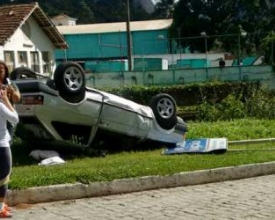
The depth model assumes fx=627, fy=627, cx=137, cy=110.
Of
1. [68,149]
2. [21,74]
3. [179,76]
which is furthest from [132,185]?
[179,76]

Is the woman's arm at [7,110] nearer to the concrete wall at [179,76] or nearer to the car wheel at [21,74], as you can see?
the car wheel at [21,74]

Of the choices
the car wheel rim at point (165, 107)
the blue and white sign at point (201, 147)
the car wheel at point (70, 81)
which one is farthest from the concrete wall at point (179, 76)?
the car wheel at point (70, 81)

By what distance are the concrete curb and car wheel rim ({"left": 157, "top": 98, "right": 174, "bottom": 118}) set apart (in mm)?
3187

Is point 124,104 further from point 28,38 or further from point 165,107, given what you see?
point 28,38

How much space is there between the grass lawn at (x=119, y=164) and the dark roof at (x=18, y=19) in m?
20.2

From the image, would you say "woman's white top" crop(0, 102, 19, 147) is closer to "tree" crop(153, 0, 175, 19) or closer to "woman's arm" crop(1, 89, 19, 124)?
"woman's arm" crop(1, 89, 19, 124)

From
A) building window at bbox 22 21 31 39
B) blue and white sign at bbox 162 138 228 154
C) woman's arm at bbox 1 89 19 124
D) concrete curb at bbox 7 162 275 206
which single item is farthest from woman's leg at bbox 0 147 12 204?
building window at bbox 22 21 31 39

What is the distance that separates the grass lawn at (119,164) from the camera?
329 inches

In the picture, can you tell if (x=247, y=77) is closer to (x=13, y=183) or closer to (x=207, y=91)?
(x=207, y=91)

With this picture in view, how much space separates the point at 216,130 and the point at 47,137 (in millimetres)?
5635

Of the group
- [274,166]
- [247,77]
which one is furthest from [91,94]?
[247,77]

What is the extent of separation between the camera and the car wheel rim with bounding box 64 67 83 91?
10719mm

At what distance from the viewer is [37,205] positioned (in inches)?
Answer: 304

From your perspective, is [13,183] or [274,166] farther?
[274,166]
